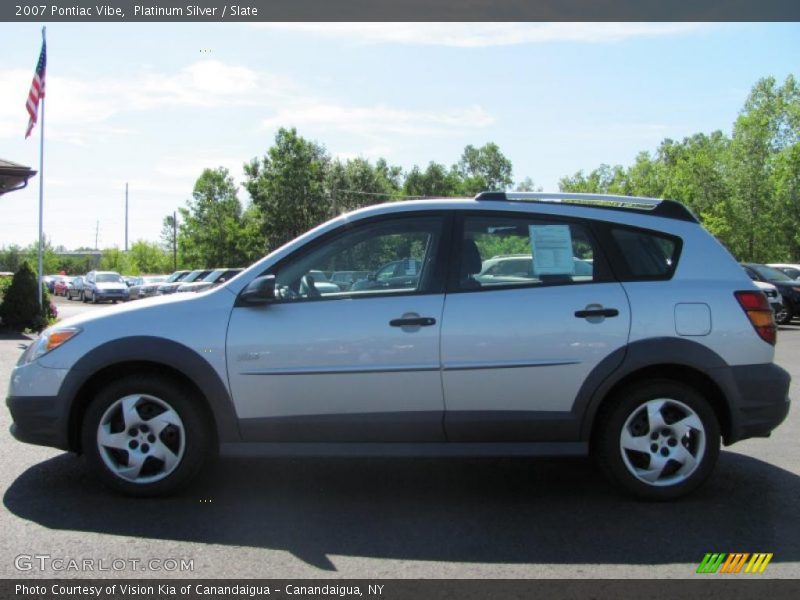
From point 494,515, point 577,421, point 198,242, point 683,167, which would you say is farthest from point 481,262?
point 198,242

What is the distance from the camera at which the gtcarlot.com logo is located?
371 centimetres

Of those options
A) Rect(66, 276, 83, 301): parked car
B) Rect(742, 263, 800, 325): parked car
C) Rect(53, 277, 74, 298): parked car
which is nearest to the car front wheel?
Rect(742, 263, 800, 325): parked car

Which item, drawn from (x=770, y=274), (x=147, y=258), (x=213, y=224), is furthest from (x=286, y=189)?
(x=147, y=258)

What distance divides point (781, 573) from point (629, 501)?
3.73 ft

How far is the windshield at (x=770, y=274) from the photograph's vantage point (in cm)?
2036

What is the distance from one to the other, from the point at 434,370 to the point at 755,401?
6.45 feet

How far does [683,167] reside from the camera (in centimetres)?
4672

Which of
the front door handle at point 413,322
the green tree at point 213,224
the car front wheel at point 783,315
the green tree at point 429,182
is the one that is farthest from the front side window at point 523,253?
the green tree at point 429,182

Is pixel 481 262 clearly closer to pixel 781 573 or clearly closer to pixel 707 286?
pixel 707 286

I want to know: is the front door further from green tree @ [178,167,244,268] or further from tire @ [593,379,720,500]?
green tree @ [178,167,244,268]

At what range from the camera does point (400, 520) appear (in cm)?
437

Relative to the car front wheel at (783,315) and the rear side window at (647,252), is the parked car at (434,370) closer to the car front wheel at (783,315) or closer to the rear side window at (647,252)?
the rear side window at (647,252)

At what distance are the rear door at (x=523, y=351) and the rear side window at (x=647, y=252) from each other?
0.23 m
